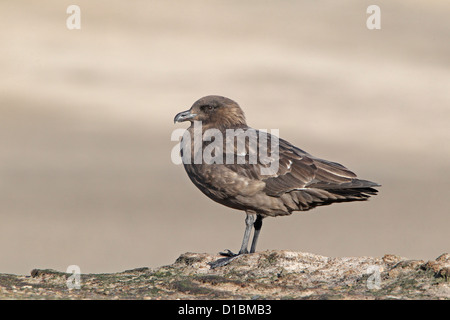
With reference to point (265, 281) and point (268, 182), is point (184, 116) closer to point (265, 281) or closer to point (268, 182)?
point (268, 182)

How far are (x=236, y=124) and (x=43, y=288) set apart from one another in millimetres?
3540

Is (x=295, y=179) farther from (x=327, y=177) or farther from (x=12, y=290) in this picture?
(x=12, y=290)

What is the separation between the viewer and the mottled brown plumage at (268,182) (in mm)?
8516

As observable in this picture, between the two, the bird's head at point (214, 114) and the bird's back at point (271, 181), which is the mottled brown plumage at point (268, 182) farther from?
the bird's head at point (214, 114)

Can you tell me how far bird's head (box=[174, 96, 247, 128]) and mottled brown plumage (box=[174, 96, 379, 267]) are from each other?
0.36 metres

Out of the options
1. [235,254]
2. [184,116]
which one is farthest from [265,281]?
[184,116]

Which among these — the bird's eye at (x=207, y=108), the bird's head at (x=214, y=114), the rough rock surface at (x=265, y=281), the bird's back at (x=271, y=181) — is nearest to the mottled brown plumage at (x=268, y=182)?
the bird's back at (x=271, y=181)

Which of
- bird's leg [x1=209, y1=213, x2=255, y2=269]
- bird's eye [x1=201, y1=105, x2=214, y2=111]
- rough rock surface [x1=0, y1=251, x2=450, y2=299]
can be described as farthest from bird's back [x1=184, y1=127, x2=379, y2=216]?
rough rock surface [x1=0, y1=251, x2=450, y2=299]

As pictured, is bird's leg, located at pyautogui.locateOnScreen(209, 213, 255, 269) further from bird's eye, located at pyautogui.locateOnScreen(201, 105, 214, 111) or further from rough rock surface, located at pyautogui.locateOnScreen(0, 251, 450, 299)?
bird's eye, located at pyautogui.locateOnScreen(201, 105, 214, 111)

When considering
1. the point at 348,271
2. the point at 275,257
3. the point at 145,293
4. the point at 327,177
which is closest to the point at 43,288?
the point at 145,293

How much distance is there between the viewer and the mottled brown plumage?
335 inches

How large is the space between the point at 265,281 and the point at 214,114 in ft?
9.85

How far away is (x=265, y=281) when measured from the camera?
7117 millimetres
